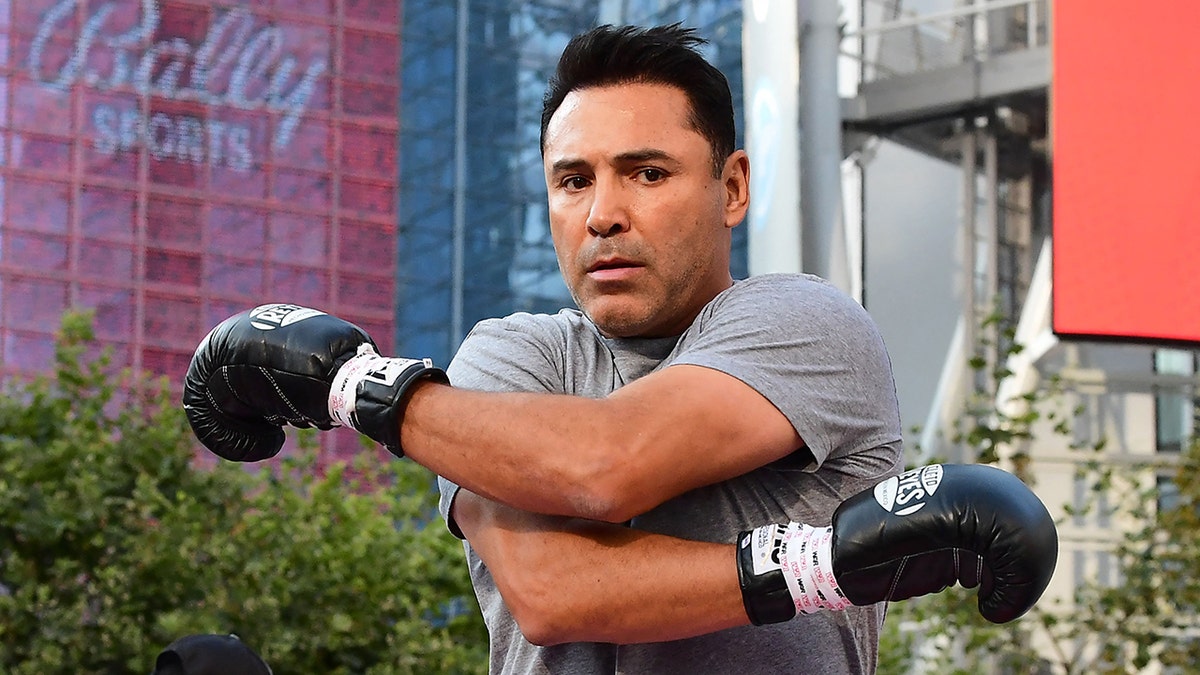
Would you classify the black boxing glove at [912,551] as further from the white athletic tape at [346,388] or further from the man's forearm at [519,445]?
the white athletic tape at [346,388]

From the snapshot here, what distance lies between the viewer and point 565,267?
2.15 m

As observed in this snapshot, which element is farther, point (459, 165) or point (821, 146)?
point (459, 165)

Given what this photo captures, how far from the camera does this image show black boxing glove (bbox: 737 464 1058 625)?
180 centimetres

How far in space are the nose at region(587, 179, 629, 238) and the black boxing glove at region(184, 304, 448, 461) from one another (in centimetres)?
28

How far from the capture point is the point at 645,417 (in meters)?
1.88

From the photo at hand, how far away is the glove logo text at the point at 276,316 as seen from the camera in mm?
2021

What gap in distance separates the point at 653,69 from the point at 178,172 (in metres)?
19.6

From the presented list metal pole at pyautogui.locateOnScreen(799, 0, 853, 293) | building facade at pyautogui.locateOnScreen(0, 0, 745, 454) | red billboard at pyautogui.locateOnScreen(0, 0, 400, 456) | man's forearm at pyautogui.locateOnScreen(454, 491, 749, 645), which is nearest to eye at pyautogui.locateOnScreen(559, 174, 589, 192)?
man's forearm at pyautogui.locateOnScreen(454, 491, 749, 645)

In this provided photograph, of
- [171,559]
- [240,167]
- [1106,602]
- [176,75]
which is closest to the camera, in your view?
[171,559]

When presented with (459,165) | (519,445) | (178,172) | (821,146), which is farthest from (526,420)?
(459,165)

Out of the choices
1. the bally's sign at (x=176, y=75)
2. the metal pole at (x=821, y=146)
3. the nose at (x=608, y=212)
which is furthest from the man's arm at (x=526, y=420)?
the bally's sign at (x=176, y=75)

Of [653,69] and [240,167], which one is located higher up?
[240,167]

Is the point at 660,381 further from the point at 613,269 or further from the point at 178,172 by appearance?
the point at 178,172

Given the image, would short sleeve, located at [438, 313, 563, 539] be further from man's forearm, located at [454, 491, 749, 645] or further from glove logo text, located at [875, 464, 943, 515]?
glove logo text, located at [875, 464, 943, 515]
